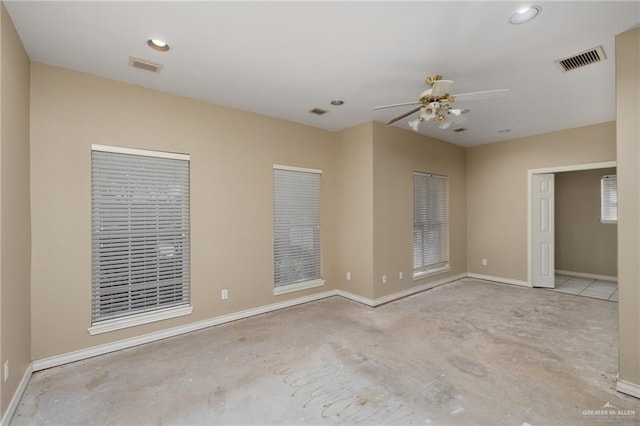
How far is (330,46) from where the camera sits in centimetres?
258

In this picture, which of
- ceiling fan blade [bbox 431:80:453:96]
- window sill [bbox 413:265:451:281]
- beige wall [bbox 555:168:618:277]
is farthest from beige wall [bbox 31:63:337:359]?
beige wall [bbox 555:168:618:277]

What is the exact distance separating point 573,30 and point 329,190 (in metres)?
3.49

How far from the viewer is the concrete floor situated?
2.15 metres

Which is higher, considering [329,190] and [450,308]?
[329,190]

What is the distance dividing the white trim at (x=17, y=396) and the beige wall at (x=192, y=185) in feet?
0.67

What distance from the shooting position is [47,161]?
2820mm

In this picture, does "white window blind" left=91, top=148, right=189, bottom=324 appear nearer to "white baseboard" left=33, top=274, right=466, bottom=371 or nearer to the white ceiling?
"white baseboard" left=33, top=274, right=466, bottom=371

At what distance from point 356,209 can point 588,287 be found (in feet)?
15.6

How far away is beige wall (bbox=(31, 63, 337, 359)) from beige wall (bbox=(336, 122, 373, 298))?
7.4 inches

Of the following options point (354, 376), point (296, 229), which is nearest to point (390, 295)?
point (296, 229)

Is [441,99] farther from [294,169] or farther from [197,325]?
[197,325]

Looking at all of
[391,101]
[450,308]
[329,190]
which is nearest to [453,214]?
[450,308]

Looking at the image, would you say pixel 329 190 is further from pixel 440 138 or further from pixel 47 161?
pixel 47 161

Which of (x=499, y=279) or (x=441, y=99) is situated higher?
A: (x=441, y=99)
